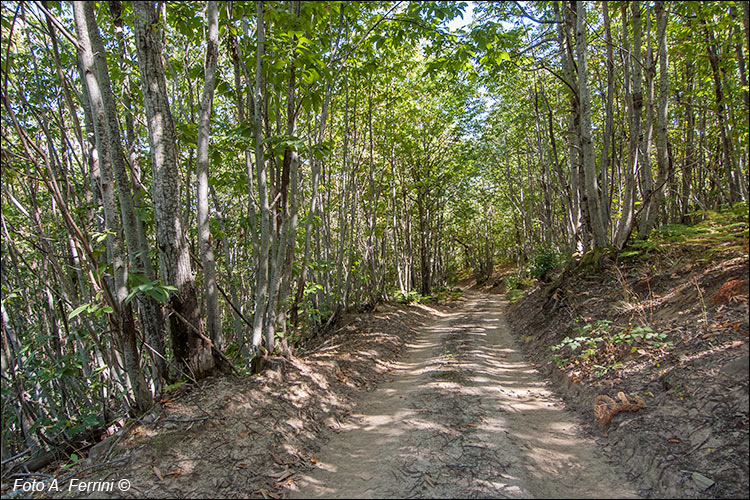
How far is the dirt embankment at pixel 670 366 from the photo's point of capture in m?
2.89

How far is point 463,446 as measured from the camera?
373 cm

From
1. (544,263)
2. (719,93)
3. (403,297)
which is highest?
(719,93)

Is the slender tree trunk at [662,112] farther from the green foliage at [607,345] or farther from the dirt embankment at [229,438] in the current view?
the dirt embankment at [229,438]

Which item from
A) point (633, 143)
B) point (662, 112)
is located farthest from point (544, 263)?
point (662, 112)

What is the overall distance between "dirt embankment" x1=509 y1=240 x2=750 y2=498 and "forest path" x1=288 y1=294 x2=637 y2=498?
0.34m

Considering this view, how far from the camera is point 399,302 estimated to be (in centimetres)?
1516

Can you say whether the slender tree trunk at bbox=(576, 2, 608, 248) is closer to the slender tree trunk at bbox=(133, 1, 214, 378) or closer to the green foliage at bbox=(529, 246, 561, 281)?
the green foliage at bbox=(529, 246, 561, 281)

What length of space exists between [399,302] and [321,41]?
1139 centimetres

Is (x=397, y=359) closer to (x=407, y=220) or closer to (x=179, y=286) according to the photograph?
(x=179, y=286)

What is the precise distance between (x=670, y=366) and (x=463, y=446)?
7.79 feet

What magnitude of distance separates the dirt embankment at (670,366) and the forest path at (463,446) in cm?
34

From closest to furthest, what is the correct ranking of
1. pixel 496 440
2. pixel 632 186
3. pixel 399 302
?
pixel 496 440 → pixel 632 186 → pixel 399 302

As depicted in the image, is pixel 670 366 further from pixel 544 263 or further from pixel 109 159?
pixel 544 263

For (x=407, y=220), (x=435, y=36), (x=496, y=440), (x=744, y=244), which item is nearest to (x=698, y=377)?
(x=496, y=440)
